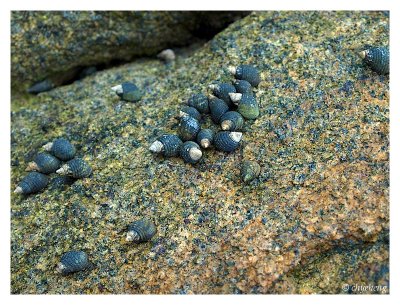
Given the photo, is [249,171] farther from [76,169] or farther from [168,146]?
[76,169]

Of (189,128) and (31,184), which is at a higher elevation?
(189,128)

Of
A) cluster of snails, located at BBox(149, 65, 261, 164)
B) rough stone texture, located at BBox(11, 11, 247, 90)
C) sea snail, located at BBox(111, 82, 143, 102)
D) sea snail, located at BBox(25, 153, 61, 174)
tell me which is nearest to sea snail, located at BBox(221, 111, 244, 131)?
cluster of snails, located at BBox(149, 65, 261, 164)

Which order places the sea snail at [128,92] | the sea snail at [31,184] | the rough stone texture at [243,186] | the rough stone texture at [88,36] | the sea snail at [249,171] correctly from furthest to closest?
the rough stone texture at [88,36] → the sea snail at [128,92] → the sea snail at [31,184] → the sea snail at [249,171] → the rough stone texture at [243,186]

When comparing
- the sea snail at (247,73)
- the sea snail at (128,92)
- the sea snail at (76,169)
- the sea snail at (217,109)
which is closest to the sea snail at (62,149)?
the sea snail at (76,169)

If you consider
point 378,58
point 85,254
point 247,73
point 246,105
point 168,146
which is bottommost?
point 85,254

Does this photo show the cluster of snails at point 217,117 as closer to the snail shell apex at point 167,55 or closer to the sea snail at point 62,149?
the sea snail at point 62,149

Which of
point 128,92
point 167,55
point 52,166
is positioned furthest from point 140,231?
point 167,55

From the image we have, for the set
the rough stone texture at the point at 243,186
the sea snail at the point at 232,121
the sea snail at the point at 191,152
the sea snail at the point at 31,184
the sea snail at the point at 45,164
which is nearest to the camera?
the rough stone texture at the point at 243,186

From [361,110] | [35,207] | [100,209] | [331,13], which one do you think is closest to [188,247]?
[100,209]

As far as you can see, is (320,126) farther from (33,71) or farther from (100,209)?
(33,71)
